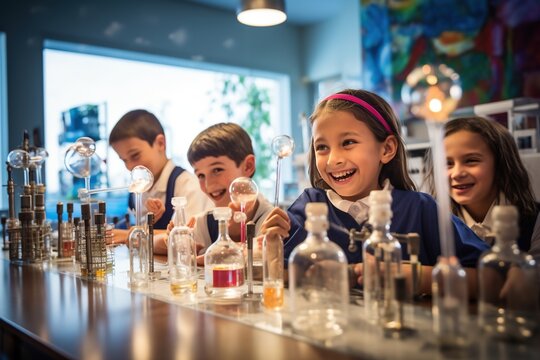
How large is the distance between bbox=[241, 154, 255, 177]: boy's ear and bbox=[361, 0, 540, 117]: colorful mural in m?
2.95

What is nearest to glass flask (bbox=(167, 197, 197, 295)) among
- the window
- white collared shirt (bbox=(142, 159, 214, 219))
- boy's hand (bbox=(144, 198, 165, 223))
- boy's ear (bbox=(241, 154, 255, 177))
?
boy's hand (bbox=(144, 198, 165, 223))

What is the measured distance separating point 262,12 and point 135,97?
2.40 m

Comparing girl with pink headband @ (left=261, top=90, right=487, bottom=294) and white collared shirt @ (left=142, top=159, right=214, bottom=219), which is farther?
white collared shirt @ (left=142, top=159, right=214, bottom=219)

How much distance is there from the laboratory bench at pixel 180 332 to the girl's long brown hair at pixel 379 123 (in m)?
0.44

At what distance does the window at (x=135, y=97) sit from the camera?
4.41m

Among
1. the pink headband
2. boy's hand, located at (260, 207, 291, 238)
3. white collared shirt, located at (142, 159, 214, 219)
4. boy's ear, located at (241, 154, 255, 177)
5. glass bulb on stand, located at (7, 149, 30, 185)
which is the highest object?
the pink headband

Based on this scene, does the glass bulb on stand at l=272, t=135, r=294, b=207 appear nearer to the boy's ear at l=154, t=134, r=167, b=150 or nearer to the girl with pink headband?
the girl with pink headband

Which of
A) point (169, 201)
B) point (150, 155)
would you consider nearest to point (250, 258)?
point (169, 201)

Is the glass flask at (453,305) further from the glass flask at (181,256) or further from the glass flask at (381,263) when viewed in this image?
the glass flask at (181,256)

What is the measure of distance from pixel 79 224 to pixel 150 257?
1.27ft

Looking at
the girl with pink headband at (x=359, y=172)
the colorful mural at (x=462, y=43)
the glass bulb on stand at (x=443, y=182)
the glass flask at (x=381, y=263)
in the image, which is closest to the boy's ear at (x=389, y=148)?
the girl with pink headband at (x=359, y=172)

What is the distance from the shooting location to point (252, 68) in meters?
5.77

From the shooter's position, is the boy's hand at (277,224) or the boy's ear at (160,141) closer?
the boy's hand at (277,224)

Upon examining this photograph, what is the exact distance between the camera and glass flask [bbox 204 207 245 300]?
105 cm
